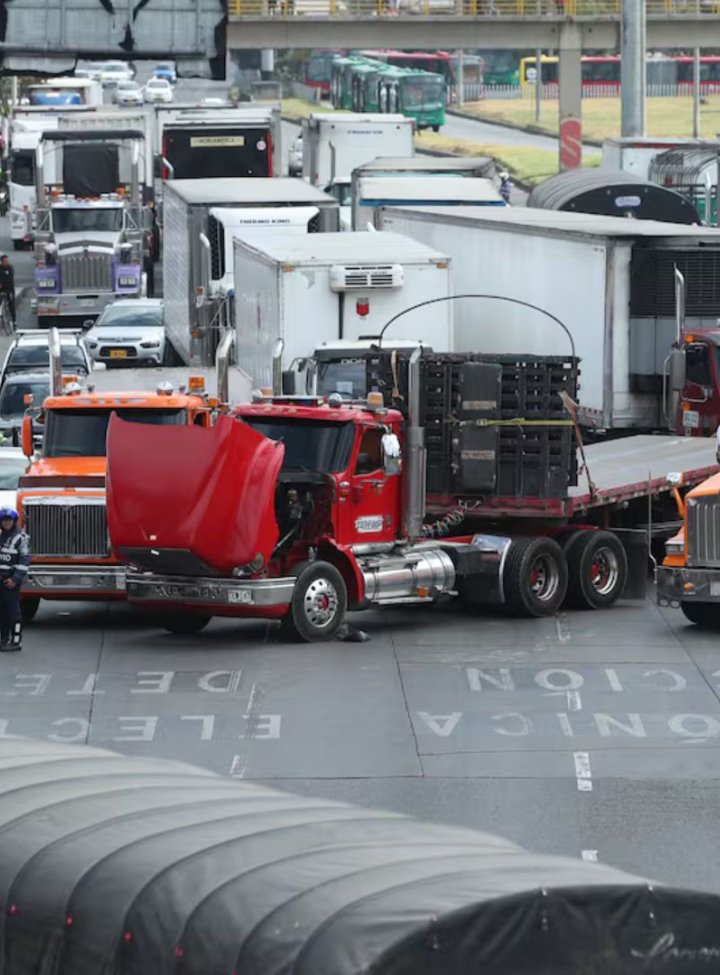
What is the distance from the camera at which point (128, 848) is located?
307 inches

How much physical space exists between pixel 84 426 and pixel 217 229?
1375 centimetres

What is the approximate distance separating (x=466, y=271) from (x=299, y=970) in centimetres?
2661

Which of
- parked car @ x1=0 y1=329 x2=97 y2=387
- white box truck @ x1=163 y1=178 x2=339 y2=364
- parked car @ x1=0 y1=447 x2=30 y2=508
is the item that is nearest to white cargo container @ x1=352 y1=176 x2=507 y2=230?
white box truck @ x1=163 y1=178 x2=339 y2=364

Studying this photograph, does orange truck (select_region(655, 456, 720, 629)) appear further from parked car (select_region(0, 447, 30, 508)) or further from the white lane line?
parked car (select_region(0, 447, 30, 508))

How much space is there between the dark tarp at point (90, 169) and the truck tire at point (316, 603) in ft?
120

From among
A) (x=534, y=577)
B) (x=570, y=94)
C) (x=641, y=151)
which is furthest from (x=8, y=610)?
(x=570, y=94)

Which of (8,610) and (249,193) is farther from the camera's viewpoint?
(249,193)

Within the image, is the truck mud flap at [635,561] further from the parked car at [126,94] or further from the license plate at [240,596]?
the parked car at [126,94]

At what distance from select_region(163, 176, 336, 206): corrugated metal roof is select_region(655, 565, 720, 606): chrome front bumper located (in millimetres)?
16452

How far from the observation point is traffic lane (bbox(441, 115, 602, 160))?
342 ft

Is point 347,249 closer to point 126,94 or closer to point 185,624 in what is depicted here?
point 185,624

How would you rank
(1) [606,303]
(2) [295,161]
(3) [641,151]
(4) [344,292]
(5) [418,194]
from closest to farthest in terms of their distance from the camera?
1. (4) [344,292]
2. (1) [606,303]
3. (5) [418,194]
4. (3) [641,151]
5. (2) [295,161]

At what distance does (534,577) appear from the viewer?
23344 millimetres

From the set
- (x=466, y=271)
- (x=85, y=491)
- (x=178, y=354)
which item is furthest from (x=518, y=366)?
(x=178, y=354)
